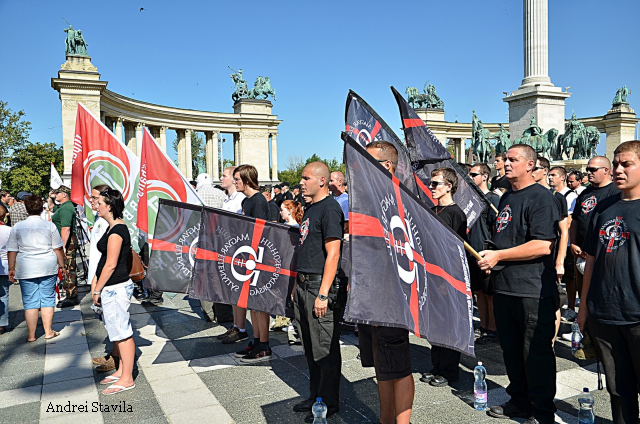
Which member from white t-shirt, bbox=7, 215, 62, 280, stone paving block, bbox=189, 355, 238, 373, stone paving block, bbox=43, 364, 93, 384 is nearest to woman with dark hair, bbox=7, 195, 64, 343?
white t-shirt, bbox=7, 215, 62, 280

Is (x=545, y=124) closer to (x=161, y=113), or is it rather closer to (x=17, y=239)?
(x=17, y=239)

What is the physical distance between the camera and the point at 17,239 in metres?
6.97

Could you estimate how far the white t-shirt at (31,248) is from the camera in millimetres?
6941

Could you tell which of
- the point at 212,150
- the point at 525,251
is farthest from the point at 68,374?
the point at 212,150

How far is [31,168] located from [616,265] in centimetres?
5181

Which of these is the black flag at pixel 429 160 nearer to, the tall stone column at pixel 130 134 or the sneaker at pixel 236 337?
the sneaker at pixel 236 337

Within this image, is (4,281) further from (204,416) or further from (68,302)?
(204,416)

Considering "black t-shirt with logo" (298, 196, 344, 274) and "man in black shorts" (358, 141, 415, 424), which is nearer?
"man in black shorts" (358, 141, 415, 424)

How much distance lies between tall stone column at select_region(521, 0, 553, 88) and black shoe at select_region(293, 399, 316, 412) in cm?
2497

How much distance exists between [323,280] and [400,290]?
121cm

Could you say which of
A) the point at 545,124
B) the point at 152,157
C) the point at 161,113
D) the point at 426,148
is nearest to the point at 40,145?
the point at 161,113

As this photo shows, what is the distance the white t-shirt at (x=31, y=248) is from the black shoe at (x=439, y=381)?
18.1 ft

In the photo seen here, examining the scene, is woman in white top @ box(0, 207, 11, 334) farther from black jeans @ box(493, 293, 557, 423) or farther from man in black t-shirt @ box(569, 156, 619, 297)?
man in black t-shirt @ box(569, 156, 619, 297)

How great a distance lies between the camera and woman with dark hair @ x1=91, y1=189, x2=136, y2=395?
4.89 metres
